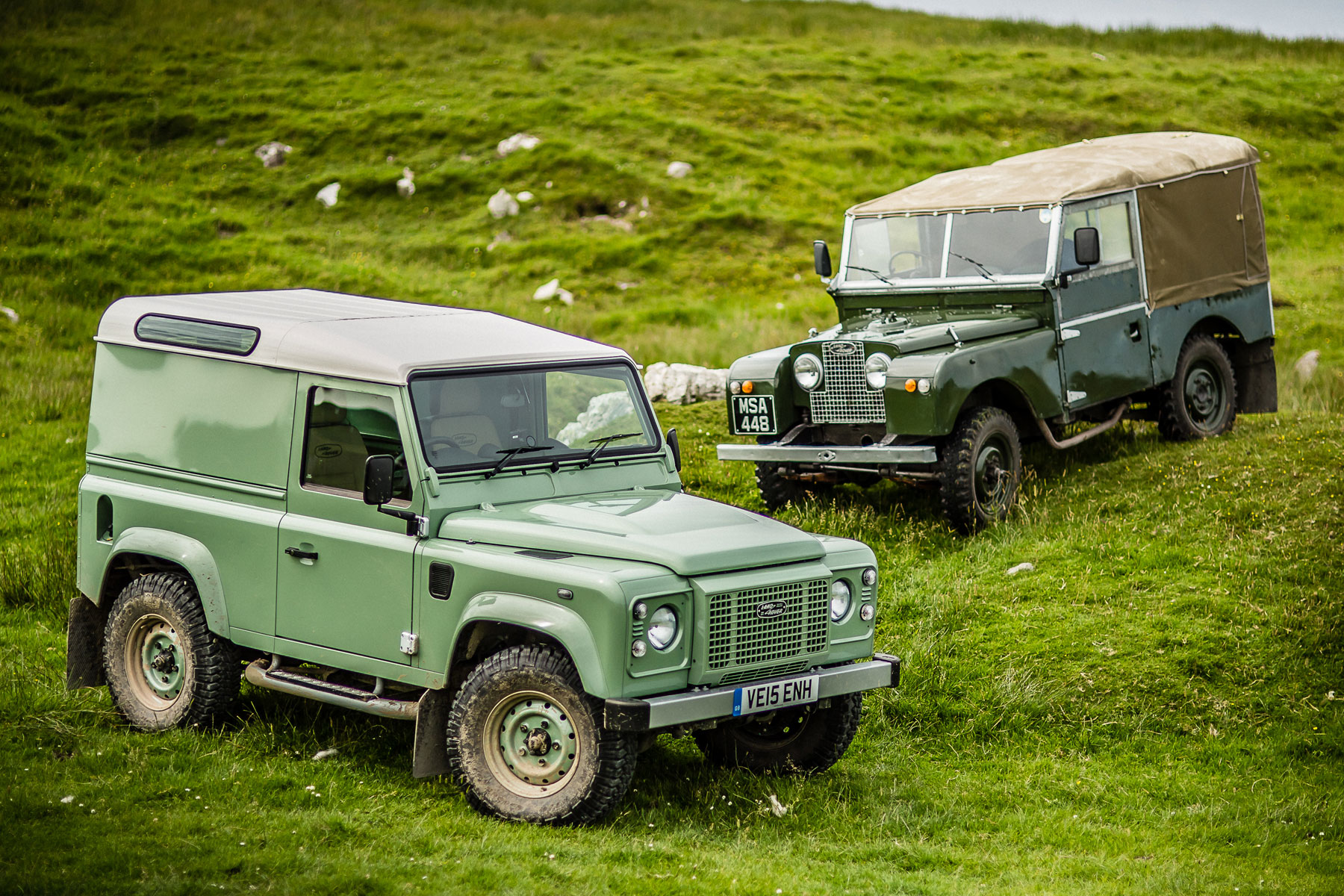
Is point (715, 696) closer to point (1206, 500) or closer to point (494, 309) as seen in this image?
point (1206, 500)

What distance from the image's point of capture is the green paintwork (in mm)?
6523

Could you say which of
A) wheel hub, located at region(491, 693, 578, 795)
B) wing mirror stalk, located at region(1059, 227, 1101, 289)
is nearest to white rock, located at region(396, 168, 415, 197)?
wing mirror stalk, located at region(1059, 227, 1101, 289)

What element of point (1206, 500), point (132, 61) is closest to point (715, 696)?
point (1206, 500)

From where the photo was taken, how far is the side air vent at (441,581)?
6930 mm

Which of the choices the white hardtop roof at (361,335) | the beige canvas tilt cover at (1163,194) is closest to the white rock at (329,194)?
the beige canvas tilt cover at (1163,194)

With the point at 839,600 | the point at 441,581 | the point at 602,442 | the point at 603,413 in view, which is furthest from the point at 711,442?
the point at 441,581

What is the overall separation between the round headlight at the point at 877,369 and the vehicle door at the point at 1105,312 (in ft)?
6.55

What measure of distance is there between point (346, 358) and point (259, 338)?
0.73m

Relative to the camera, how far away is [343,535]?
24.2ft

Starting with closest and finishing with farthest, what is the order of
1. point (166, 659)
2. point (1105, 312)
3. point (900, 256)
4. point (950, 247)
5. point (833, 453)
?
point (166, 659), point (833, 453), point (950, 247), point (1105, 312), point (900, 256)

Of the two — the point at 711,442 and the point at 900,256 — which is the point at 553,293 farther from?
the point at 900,256

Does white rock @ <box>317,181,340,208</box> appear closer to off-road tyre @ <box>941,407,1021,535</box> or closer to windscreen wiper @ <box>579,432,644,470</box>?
off-road tyre @ <box>941,407,1021,535</box>

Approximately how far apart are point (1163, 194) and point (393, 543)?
9622 millimetres

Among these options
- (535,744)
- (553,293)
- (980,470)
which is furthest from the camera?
(553,293)
